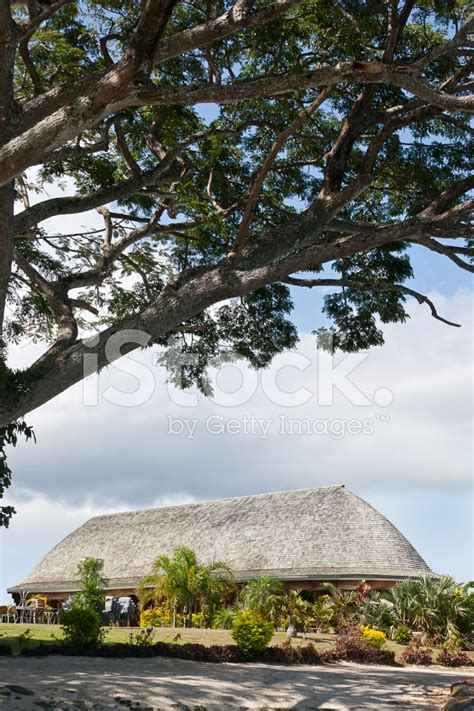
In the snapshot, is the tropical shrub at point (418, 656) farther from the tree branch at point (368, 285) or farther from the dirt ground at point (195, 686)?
the tree branch at point (368, 285)

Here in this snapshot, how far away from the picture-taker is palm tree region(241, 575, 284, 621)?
2303cm

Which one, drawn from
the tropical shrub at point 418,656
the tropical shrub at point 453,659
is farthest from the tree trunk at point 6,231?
the tropical shrub at point 453,659

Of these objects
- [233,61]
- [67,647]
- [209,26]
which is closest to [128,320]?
[209,26]

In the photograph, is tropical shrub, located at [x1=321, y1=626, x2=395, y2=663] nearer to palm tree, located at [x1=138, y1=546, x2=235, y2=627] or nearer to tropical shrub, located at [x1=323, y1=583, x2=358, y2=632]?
tropical shrub, located at [x1=323, y1=583, x2=358, y2=632]

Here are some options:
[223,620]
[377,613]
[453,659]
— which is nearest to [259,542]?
[223,620]

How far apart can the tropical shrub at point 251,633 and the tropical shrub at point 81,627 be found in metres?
2.99

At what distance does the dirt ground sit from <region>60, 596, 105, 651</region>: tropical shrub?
1011 mm

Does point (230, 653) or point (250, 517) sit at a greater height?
point (250, 517)

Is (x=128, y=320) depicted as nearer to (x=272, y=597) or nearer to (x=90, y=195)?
(x=90, y=195)

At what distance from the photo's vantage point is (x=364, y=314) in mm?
16391

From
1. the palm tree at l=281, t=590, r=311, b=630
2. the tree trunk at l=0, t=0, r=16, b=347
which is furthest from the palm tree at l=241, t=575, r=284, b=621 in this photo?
the tree trunk at l=0, t=0, r=16, b=347

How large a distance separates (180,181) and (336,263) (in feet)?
13.8

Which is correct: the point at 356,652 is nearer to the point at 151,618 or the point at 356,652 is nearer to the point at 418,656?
the point at 418,656

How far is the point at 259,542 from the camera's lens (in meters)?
29.3
